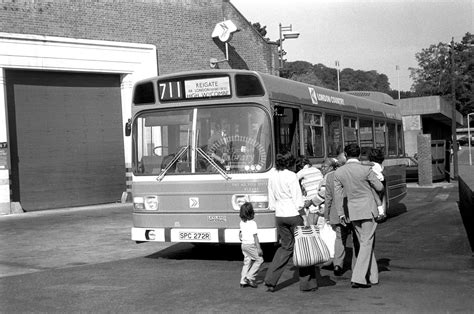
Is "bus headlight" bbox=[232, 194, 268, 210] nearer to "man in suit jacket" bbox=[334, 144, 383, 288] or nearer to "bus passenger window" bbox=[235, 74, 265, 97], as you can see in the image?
"bus passenger window" bbox=[235, 74, 265, 97]

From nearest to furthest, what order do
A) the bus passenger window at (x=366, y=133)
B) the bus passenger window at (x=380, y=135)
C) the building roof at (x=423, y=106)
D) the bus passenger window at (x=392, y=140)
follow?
the bus passenger window at (x=366, y=133) < the bus passenger window at (x=380, y=135) < the bus passenger window at (x=392, y=140) < the building roof at (x=423, y=106)

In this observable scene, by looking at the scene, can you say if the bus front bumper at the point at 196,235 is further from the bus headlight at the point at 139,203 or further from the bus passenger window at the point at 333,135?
the bus passenger window at the point at 333,135

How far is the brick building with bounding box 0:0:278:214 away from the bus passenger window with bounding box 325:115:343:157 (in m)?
11.2

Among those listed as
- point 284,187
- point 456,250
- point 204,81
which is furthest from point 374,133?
point 284,187

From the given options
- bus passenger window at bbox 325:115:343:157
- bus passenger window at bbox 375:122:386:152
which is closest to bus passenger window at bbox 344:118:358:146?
bus passenger window at bbox 325:115:343:157

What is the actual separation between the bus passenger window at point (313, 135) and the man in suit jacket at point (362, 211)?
118 inches

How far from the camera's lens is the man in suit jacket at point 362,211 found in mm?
7211

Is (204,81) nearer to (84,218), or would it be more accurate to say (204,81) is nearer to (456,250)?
(456,250)

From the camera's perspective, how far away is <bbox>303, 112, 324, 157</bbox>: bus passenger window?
1046 cm

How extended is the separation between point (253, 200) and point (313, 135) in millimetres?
2395

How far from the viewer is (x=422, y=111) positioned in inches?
1786

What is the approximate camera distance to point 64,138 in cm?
2061

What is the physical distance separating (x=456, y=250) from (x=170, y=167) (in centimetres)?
493

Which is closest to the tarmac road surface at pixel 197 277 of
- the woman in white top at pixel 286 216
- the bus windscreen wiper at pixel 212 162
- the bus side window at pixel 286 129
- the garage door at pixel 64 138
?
the woman in white top at pixel 286 216
